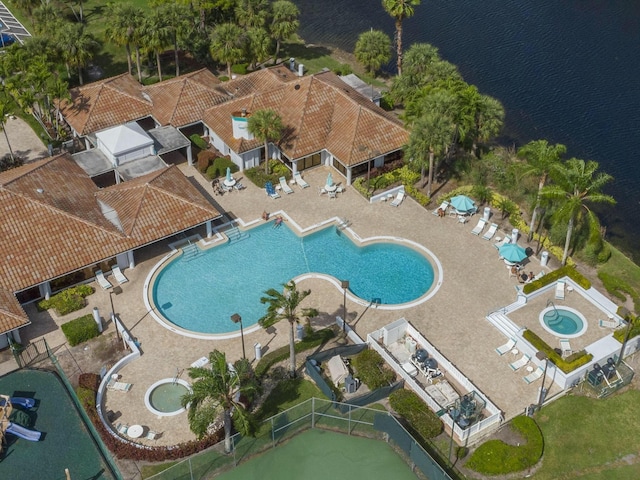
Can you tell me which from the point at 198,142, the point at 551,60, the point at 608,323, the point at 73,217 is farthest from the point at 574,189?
the point at 551,60

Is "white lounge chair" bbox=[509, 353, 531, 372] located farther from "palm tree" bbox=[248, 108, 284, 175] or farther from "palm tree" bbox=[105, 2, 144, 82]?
"palm tree" bbox=[105, 2, 144, 82]

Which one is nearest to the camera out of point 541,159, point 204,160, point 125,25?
point 541,159

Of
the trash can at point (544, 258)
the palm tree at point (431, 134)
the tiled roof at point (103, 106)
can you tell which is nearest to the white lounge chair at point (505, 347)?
the trash can at point (544, 258)

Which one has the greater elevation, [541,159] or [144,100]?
[541,159]

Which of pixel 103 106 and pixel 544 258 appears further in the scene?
pixel 103 106

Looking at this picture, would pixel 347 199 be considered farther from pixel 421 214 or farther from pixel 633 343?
pixel 633 343

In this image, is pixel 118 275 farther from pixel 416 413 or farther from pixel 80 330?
pixel 416 413

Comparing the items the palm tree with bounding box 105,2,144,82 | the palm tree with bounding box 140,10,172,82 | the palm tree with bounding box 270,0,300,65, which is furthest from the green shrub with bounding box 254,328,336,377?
the palm tree with bounding box 270,0,300,65
